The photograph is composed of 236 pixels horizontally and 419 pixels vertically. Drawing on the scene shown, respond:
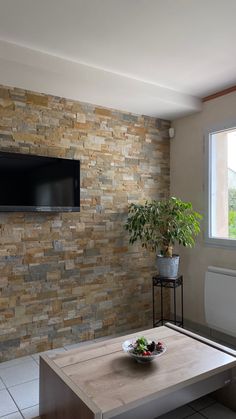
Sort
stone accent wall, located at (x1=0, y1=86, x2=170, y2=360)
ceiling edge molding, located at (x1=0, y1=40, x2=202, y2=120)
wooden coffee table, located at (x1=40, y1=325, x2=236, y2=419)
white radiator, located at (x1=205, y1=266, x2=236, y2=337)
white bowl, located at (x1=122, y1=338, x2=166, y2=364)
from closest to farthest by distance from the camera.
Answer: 1. wooden coffee table, located at (x1=40, y1=325, x2=236, y2=419)
2. white bowl, located at (x1=122, y1=338, x2=166, y2=364)
3. ceiling edge molding, located at (x1=0, y1=40, x2=202, y2=120)
4. stone accent wall, located at (x1=0, y1=86, x2=170, y2=360)
5. white radiator, located at (x1=205, y1=266, x2=236, y2=337)

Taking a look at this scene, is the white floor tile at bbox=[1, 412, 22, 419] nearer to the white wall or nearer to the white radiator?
the white radiator

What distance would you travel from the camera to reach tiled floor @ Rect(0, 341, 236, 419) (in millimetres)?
2031

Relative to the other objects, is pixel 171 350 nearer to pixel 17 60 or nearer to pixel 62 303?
pixel 62 303

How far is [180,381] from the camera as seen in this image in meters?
1.65

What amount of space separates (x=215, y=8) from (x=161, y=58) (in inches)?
25.5

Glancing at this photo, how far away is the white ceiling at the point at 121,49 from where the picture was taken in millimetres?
1939

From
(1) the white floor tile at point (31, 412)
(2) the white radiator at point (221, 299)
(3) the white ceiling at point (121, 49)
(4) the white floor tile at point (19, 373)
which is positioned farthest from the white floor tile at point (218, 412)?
(3) the white ceiling at point (121, 49)

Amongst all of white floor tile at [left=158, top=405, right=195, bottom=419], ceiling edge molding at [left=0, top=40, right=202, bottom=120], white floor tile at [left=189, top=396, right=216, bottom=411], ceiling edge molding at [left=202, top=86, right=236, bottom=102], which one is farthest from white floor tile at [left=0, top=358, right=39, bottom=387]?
ceiling edge molding at [left=202, top=86, right=236, bottom=102]

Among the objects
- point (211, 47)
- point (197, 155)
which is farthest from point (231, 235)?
point (211, 47)

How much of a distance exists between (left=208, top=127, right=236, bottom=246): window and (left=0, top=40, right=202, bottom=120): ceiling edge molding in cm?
44

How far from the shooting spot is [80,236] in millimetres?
3086

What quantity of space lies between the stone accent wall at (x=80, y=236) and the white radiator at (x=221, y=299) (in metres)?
0.70

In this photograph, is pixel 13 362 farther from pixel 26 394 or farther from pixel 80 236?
pixel 80 236

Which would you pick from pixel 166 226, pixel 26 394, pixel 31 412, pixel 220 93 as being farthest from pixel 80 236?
pixel 220 93
